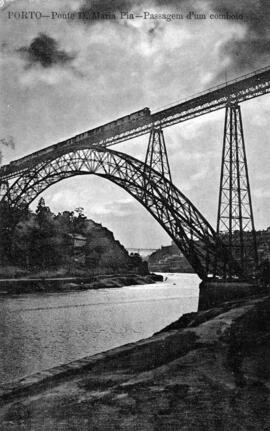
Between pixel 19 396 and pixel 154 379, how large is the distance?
5.65 ft

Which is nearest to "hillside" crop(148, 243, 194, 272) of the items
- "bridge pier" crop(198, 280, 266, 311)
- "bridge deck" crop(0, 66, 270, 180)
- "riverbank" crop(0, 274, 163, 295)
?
"riverbank" crop(0, 274, 163, 295)

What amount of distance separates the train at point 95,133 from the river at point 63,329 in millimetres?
11557

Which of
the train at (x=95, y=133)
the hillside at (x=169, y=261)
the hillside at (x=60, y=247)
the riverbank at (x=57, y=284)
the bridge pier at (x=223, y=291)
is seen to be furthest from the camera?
the hillside at (x=169, y=261)

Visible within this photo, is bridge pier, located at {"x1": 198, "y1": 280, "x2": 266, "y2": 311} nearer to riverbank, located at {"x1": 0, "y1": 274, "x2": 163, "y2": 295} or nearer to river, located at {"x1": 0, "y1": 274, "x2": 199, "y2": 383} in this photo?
river, located at {"x1": 0, "y1": 274, "x2": 199, "y2": 383}

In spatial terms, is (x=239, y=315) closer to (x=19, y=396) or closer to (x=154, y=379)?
(x=154, y=379)

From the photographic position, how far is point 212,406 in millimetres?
3461

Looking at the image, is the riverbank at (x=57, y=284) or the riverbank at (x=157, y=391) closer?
the riverbank at (x=157, y=391)

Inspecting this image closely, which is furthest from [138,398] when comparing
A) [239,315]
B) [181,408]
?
[239,315]

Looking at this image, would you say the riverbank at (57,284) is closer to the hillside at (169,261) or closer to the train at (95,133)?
the train at (95,133)

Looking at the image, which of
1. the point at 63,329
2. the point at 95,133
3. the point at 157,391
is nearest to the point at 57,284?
the point at 95,133

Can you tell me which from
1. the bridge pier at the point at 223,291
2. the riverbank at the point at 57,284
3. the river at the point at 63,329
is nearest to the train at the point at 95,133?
the bridge pier at the point at 223,291

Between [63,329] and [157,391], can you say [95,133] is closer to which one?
[63,329]

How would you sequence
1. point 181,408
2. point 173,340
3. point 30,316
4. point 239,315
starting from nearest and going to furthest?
point 181,408 < point 173,340 < point 239,315 < point 30,316

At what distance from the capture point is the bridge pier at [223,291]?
559 inches
